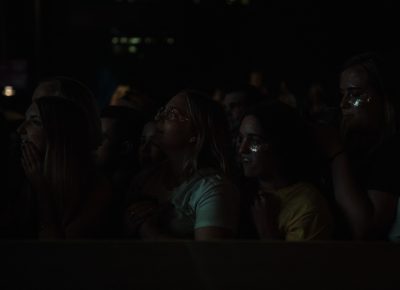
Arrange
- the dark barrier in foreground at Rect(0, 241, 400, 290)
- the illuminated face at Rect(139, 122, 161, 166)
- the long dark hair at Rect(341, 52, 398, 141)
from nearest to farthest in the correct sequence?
the dark barrier in foreground at Rect(0, 241, 400, 290) → the long dark hair at Rect(341, 52, 398, 141) → the illuminated face at Rect(139, 122, 161, 166)

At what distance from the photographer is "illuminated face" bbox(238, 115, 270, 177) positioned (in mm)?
3605

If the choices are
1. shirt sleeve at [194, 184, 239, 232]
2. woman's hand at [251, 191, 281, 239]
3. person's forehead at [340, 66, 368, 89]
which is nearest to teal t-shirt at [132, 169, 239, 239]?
shirt sleeve at [194, 184, 239, 232]

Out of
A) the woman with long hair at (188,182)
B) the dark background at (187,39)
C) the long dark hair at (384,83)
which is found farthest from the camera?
the dark background at (187,39)

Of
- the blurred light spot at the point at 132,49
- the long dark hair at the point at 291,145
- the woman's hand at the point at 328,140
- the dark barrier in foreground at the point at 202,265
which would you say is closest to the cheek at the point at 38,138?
the long dark hair at the point at 291,145

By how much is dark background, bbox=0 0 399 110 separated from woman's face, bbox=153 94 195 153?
26.7ft

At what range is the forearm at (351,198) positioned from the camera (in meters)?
3.37

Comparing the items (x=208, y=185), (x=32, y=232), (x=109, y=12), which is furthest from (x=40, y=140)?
(x=109, y=12)

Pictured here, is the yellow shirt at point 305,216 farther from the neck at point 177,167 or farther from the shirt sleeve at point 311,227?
the neck at point 177,167

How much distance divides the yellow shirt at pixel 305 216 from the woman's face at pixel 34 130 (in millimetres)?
1301

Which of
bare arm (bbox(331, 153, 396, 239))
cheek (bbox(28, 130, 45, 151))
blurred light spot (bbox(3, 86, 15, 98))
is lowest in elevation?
blurred light spot (bbox(3, 86, 15, 98))

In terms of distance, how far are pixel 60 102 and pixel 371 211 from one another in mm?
1711

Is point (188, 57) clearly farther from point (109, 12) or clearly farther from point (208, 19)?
point (109, 12)

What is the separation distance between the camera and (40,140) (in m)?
3.72

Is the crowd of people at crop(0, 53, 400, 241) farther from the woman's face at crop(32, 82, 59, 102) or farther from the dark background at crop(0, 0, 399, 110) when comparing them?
the dark background at crop(0, 0, 399, 110)
